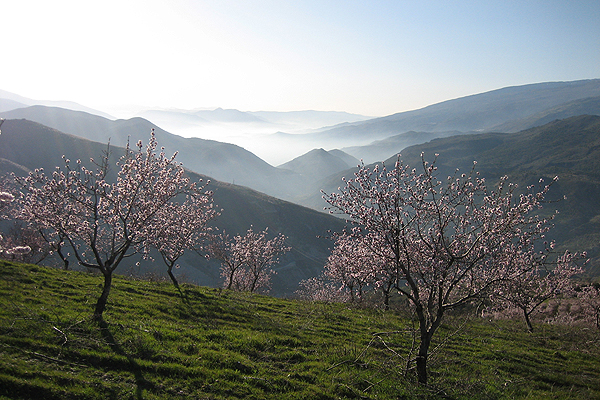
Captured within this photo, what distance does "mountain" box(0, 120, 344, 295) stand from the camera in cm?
12306

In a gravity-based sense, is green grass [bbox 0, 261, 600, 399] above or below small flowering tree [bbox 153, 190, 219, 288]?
below

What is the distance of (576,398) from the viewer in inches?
455

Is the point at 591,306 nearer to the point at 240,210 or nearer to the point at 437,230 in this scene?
the point at 437,230

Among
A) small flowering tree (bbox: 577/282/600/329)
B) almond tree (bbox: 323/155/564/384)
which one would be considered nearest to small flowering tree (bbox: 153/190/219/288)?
almond tree (bbox: 323/155/564/384)

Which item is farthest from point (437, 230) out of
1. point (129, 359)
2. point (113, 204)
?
point (113, 204)

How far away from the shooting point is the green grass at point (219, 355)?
8812mm

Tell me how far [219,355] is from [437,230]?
9.28 meters

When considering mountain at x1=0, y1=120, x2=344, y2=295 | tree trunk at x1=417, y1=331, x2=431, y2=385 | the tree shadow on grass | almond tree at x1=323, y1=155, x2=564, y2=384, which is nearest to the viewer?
the tree shadow on grass

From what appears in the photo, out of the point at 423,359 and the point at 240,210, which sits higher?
the point at 423,359

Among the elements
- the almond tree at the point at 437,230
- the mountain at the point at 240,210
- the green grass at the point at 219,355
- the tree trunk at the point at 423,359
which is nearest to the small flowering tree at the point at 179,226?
the green grass at the point at 219,355

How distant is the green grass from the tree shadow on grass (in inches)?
1.2

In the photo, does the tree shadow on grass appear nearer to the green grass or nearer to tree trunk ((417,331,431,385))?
the green grass

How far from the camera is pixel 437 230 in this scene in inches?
448

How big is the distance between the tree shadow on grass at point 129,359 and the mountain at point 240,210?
98487 millimetres
